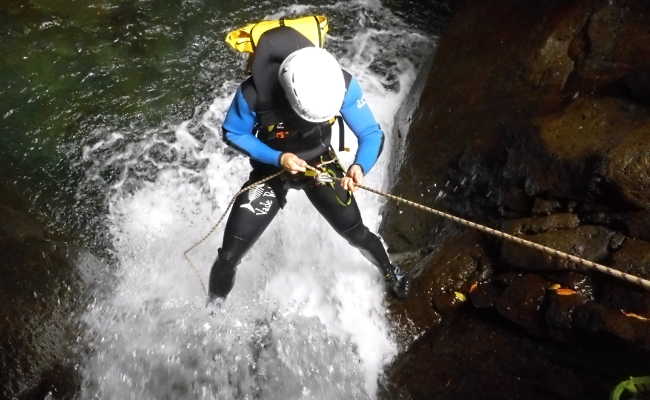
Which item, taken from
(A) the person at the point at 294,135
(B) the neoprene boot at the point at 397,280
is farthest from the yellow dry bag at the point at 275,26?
(B) the neoprene boot at the point at 397,280

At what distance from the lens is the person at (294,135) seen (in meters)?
2.95

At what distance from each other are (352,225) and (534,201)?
1409 mm

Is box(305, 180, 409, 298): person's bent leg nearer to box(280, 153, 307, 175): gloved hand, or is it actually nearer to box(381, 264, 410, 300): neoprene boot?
box(381, 264, 410, 300): neoprene boot

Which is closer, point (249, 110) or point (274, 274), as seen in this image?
point (249, 110)

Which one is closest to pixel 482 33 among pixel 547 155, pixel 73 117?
pixel 547 155

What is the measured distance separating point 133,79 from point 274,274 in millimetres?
3460

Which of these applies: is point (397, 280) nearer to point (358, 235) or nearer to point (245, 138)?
point (358, 235)

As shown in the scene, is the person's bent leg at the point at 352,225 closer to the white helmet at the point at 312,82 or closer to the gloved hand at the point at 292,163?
the gloved hand at the point at 292,163

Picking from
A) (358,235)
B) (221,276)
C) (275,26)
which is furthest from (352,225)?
(275,26)

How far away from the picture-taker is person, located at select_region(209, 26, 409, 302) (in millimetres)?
2945

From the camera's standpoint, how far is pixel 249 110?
323 centimetres

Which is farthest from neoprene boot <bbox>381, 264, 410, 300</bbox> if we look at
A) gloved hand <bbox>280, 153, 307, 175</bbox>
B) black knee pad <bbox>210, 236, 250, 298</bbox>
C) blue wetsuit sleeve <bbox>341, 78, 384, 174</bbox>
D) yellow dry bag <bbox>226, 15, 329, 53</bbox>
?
yellow dry bag <bbox>226, 15, 329, 53</bbox>

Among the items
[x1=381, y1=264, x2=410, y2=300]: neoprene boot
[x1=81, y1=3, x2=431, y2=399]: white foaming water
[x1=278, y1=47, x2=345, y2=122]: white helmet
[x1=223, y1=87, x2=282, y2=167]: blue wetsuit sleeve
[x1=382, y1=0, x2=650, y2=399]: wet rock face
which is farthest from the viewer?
[x1=81, y1=3, x2=431, y2=399]: white foaming water

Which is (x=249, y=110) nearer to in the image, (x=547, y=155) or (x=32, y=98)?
(x=547, y=155)
